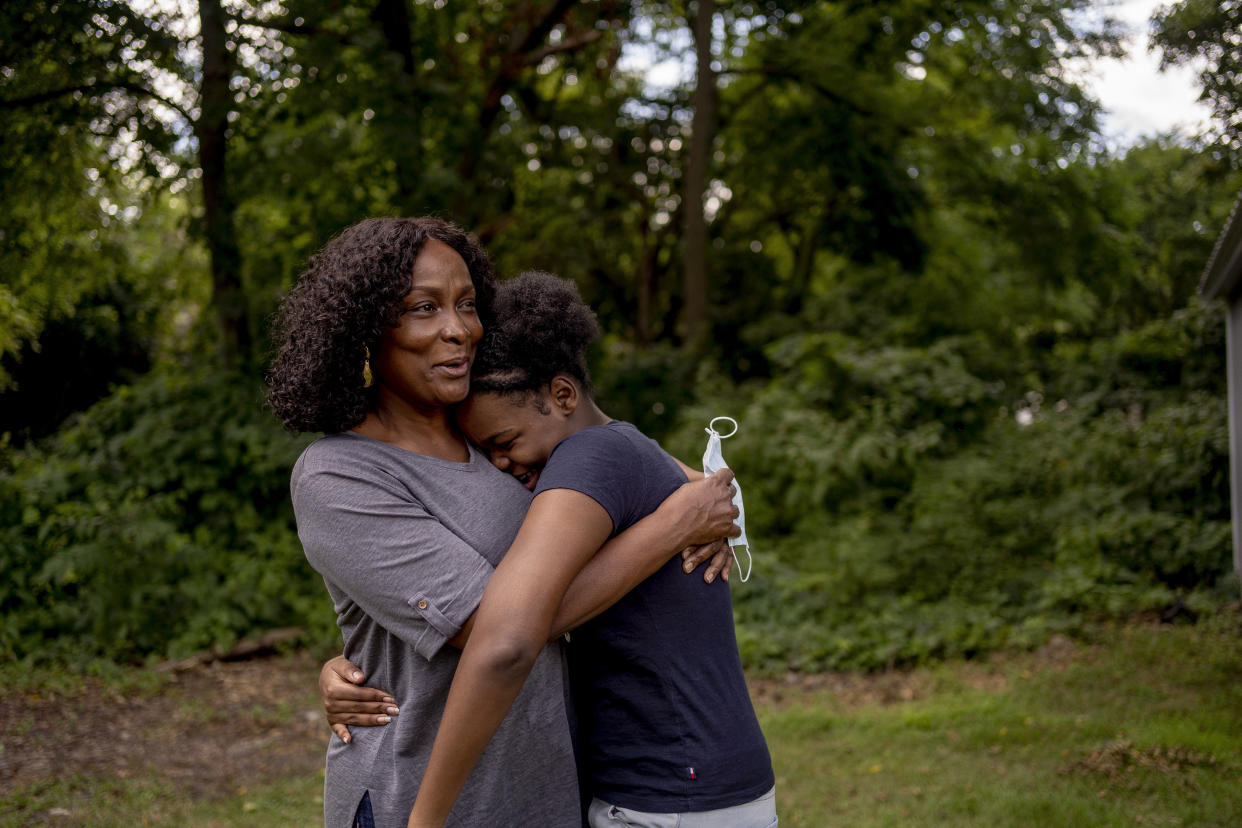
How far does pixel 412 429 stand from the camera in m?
Answer: 1.98

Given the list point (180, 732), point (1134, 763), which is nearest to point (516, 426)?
point (1134, 763)

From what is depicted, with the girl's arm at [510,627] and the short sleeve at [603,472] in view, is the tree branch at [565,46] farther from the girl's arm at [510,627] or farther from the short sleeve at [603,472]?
the girl's arm at [510,627]

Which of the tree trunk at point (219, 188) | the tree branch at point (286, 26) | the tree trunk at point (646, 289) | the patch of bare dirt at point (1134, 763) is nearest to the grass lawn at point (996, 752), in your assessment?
the patch of bare dirt at point (1134, 763)

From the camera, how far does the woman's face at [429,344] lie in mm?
1920

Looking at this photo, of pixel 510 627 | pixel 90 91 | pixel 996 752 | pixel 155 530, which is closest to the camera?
pixel 510 627

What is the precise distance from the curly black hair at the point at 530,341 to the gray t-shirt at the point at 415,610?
198mm

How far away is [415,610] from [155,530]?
6360 mm

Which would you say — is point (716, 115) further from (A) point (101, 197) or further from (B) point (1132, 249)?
(A) point (101, 197)

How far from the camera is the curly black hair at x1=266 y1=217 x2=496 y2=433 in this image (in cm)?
185

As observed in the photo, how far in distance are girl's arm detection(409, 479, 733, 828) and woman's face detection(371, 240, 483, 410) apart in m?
0.35

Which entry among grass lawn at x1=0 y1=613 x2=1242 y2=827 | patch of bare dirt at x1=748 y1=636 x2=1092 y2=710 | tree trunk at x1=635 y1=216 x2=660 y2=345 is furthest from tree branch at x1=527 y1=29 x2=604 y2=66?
grass lawn at x1=0 y1=613 x2=1242 y2=827

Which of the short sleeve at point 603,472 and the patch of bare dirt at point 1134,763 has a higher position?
the short sleeve at point 603,472

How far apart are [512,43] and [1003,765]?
31.6ft

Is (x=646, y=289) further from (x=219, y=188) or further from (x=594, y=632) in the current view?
(x=594, y=632)
